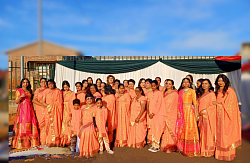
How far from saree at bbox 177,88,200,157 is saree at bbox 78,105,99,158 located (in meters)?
1.88

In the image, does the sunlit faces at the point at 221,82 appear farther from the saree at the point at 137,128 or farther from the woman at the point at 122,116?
the woman at the point at 122,116

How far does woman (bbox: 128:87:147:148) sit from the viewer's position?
3.94m

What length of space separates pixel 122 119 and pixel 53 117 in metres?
1.65

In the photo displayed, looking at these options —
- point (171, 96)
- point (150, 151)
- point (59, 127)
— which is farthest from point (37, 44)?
point (150, 151)

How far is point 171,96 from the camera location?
378 centimetres

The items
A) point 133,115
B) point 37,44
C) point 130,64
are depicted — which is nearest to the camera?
point 37,44

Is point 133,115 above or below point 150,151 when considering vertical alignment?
above

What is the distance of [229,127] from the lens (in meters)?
3.41

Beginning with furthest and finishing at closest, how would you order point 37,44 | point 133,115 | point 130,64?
point 130,64
point 133,115
point 37,44

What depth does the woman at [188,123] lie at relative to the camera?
141 inches

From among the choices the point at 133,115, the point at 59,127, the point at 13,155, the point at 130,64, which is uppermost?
the point at 130,64

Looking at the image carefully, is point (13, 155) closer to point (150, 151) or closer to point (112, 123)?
point (112, 123)

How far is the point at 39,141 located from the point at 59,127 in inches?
25.2

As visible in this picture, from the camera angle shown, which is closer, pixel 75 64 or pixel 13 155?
pixel 13 155
